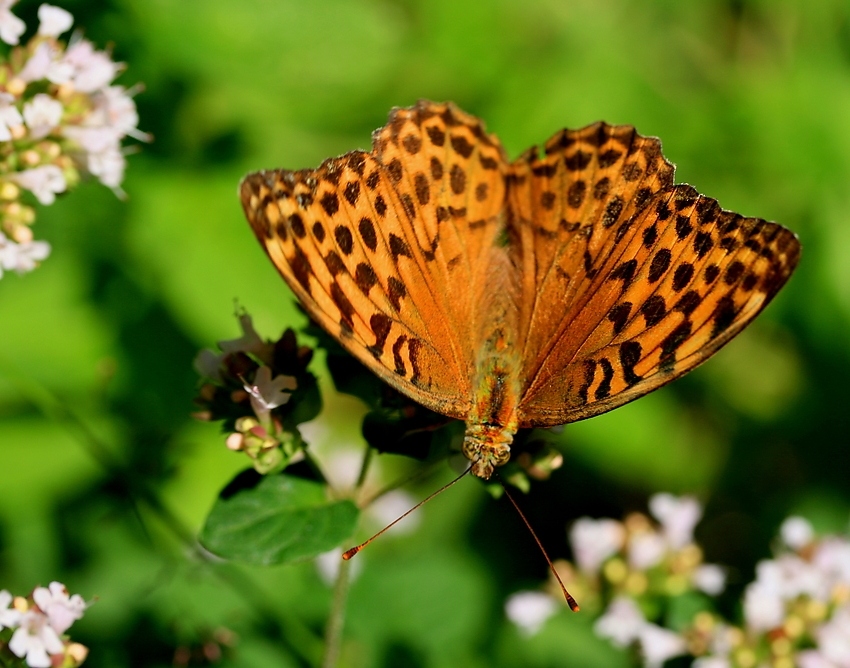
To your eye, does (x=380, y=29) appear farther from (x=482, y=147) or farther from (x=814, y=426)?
(x=814, y=426)

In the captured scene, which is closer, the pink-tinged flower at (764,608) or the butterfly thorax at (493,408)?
the butterfly thorax at (493,408)

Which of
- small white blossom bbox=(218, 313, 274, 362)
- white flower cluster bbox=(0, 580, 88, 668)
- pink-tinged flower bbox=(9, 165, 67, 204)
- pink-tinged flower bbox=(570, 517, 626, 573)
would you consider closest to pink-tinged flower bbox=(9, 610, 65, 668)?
white flower cluster bbox=(0, 580, 88, 668)

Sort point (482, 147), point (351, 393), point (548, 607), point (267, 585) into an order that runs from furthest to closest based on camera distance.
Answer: point (267, 585) → point (548, 607) → point (482, 147) → point (351, 393)

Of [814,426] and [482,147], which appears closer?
[482,147]

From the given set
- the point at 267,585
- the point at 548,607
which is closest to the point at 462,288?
the point at 548,607

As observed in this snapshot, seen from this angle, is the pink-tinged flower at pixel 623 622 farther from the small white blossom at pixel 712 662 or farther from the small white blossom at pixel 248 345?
the small white blossom at pixel 248 345

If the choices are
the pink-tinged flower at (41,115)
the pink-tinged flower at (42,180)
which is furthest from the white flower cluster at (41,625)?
the pink-tinged flower at (41,115)

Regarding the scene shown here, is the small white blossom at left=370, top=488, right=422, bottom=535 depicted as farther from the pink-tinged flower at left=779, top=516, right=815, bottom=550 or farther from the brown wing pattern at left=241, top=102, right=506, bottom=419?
the brown wing pattern at left=241, top=102, right=506, bottom=419
